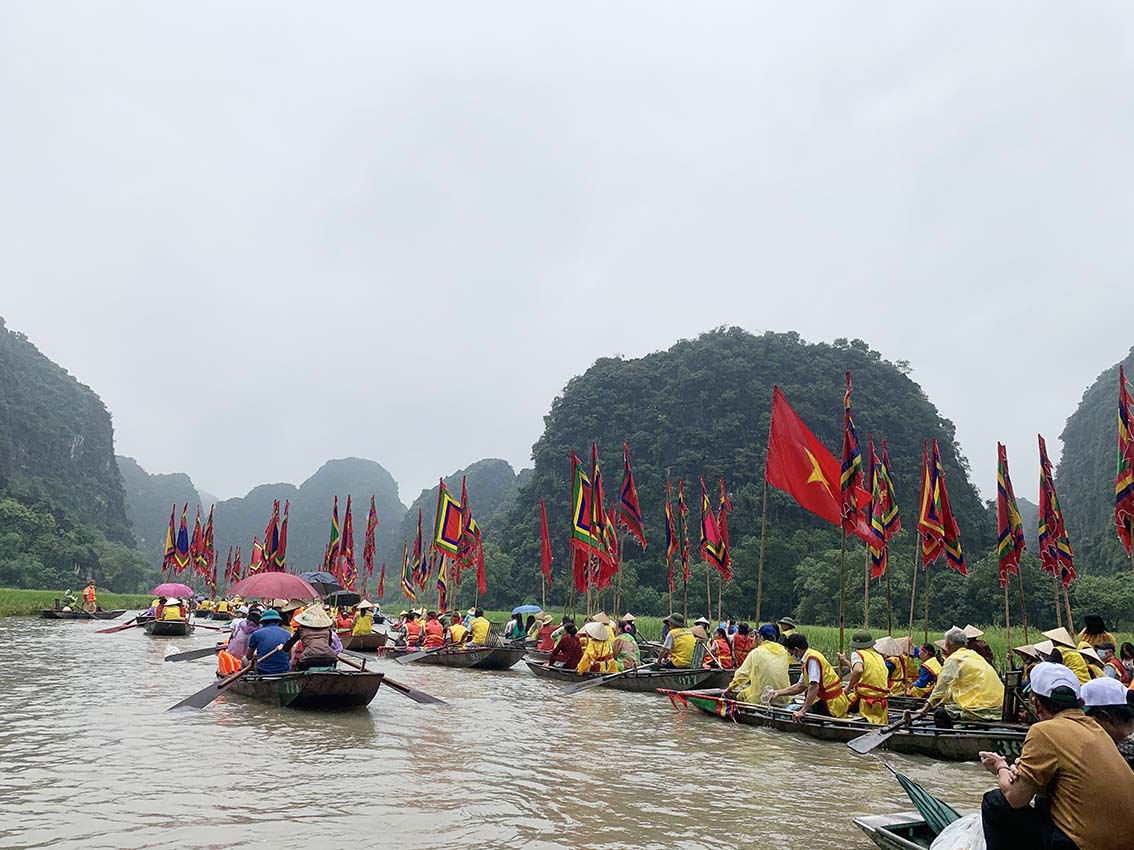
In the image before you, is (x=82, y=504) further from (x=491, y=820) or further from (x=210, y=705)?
(x=491, y=820)

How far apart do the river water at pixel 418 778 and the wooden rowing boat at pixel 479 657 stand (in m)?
5.02

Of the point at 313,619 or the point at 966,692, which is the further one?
the point at 313,619

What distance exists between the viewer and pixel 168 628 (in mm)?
24844

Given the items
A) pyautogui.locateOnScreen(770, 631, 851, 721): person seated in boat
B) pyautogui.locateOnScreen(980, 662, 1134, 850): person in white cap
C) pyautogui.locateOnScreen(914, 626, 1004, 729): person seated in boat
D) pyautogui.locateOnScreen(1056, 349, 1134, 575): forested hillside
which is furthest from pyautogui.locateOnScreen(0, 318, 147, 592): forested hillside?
pyautogui.locateOnScreen(1056, 349, 1134, 575): forested hillside

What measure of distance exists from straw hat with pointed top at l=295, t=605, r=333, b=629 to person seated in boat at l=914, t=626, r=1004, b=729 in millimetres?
6954

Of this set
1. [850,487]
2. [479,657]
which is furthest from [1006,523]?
[479,657]

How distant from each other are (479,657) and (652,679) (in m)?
5.17

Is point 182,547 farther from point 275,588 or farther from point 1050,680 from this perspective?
point 1050,680

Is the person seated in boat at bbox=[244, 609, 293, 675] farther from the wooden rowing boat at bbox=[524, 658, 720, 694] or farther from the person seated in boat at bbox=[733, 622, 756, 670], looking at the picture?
the person seated in boat at bbox=[733, 622, 756, 670]

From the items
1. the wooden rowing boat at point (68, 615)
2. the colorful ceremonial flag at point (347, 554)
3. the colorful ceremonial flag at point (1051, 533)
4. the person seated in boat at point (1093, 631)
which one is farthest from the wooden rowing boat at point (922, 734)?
the wooden rowing boat at point (68, 615)

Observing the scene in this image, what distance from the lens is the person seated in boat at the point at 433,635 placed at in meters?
19.4

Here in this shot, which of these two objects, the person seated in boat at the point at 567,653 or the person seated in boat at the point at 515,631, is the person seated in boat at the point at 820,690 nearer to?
the person seated in boat at the point at 567,653

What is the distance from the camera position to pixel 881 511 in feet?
58.3

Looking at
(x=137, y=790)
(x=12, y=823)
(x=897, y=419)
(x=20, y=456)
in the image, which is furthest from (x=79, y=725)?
(x=20, y=456)
